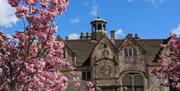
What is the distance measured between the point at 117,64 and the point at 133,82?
2.80m

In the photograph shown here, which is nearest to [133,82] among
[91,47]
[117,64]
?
[117,64]

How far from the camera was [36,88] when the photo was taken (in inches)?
765

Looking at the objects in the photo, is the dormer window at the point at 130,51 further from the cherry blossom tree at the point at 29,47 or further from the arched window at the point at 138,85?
the cherry blossom tree at the point at 29,47

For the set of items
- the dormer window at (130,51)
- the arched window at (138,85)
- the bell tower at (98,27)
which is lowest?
the arched window at (138,85)

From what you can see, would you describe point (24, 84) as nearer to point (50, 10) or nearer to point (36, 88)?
point (36, 88)

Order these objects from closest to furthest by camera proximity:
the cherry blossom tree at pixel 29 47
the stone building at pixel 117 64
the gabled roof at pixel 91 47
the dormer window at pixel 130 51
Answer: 1. the cherry blossom tree at pixel 29 47
2. the stone building at pixel 117 64
3. the dormer window at pixel 130 51
4. the gabled roof at pixel 91 47

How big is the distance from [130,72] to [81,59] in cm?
618

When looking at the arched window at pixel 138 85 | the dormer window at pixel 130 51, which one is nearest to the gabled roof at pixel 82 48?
the dormer window at pixel 130 51

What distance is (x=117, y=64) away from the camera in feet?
161

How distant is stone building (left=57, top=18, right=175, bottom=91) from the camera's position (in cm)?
4847

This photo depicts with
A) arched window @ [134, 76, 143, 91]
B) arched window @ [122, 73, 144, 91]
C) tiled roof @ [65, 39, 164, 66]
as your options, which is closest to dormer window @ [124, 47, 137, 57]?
tiled roof @ [65, 39, 164, 66]

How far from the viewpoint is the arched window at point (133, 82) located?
48.6 metres

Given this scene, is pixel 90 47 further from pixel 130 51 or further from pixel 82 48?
pixel 130 51

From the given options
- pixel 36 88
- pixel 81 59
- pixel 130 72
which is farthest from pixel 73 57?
pixel 36 88
